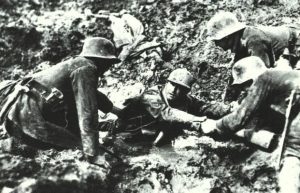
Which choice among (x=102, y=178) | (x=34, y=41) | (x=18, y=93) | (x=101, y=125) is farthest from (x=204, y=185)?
(x=34, y=41)

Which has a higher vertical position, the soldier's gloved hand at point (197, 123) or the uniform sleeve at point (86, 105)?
the uniform sleeve at point (86, 105)

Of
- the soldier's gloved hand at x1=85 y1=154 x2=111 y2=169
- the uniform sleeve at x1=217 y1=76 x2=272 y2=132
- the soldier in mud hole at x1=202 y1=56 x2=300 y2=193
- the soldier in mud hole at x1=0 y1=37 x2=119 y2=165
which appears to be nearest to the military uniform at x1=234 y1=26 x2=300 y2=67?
the soldier in mud hole at x1=202 y1=56 x2=300 y2=193

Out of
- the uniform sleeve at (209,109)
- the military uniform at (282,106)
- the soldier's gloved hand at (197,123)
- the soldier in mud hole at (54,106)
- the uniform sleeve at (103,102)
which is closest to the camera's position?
the military uniform at (282,106)

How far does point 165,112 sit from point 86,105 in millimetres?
1078

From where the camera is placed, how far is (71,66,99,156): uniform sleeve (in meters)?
4.63

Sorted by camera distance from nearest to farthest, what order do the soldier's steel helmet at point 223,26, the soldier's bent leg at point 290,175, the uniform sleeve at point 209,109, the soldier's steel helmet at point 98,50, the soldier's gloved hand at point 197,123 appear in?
the soldier's bent leg at point 290,175
the soldier's steel helmet at point 98,50
the soldier's gloved hand at point 197,123
the uniform sleeve at point 209,109
the soldier's steel helmet at point 223,26

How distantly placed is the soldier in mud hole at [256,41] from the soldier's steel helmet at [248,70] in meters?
0.95

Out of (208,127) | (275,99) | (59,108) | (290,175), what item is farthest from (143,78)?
(290,175)

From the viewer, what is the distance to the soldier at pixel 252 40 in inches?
224

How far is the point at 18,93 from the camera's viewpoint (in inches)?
185

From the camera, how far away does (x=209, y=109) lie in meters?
5.71

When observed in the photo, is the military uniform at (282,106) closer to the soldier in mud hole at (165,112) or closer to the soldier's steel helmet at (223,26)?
the soldier in mud hole at (165,112)

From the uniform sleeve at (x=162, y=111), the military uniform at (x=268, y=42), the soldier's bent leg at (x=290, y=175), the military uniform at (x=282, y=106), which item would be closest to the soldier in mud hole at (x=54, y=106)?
the uniform sleeve at (x=162, y=111)

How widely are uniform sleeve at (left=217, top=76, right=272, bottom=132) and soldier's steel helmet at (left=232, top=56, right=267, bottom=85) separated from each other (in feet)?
0.46
